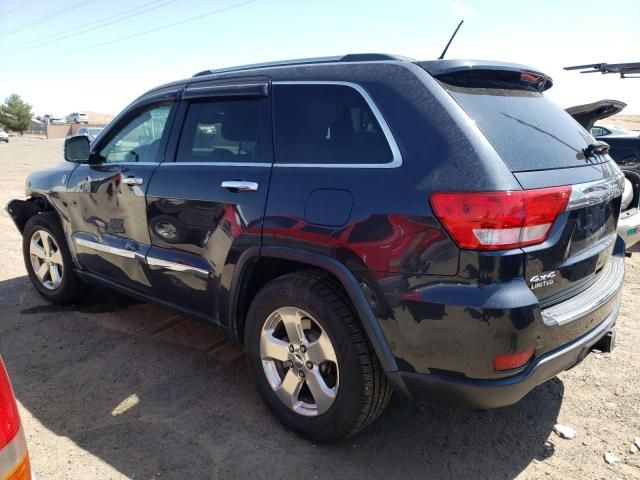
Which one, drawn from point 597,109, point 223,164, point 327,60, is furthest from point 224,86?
point 597,109

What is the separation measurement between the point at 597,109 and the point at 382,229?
2.60 metres

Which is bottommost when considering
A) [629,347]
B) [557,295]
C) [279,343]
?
[629,347]

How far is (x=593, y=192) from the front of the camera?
238 cm

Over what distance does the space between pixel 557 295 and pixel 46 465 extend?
8.35 feet

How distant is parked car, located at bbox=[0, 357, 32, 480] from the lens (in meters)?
1.41

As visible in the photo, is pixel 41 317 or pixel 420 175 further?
pixel 41 317

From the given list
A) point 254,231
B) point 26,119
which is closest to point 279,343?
point 254,231

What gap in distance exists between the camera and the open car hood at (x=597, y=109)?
12.2 ft

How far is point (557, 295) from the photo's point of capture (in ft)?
7.42

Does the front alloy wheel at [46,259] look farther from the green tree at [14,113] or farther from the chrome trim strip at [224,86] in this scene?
the green tree at [14,113]

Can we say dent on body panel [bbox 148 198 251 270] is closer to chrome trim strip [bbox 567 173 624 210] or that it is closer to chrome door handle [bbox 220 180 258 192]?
chrome door handle [bbox 220 180 258 192]

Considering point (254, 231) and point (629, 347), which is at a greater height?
point (254, 231)

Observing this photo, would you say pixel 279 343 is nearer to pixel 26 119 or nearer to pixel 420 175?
pixel 420 175

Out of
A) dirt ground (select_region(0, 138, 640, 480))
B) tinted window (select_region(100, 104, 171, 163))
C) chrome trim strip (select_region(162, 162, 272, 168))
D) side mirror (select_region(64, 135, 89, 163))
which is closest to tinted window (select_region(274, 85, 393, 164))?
chrome trim strip (select_region(162, 162, 272, 168))
